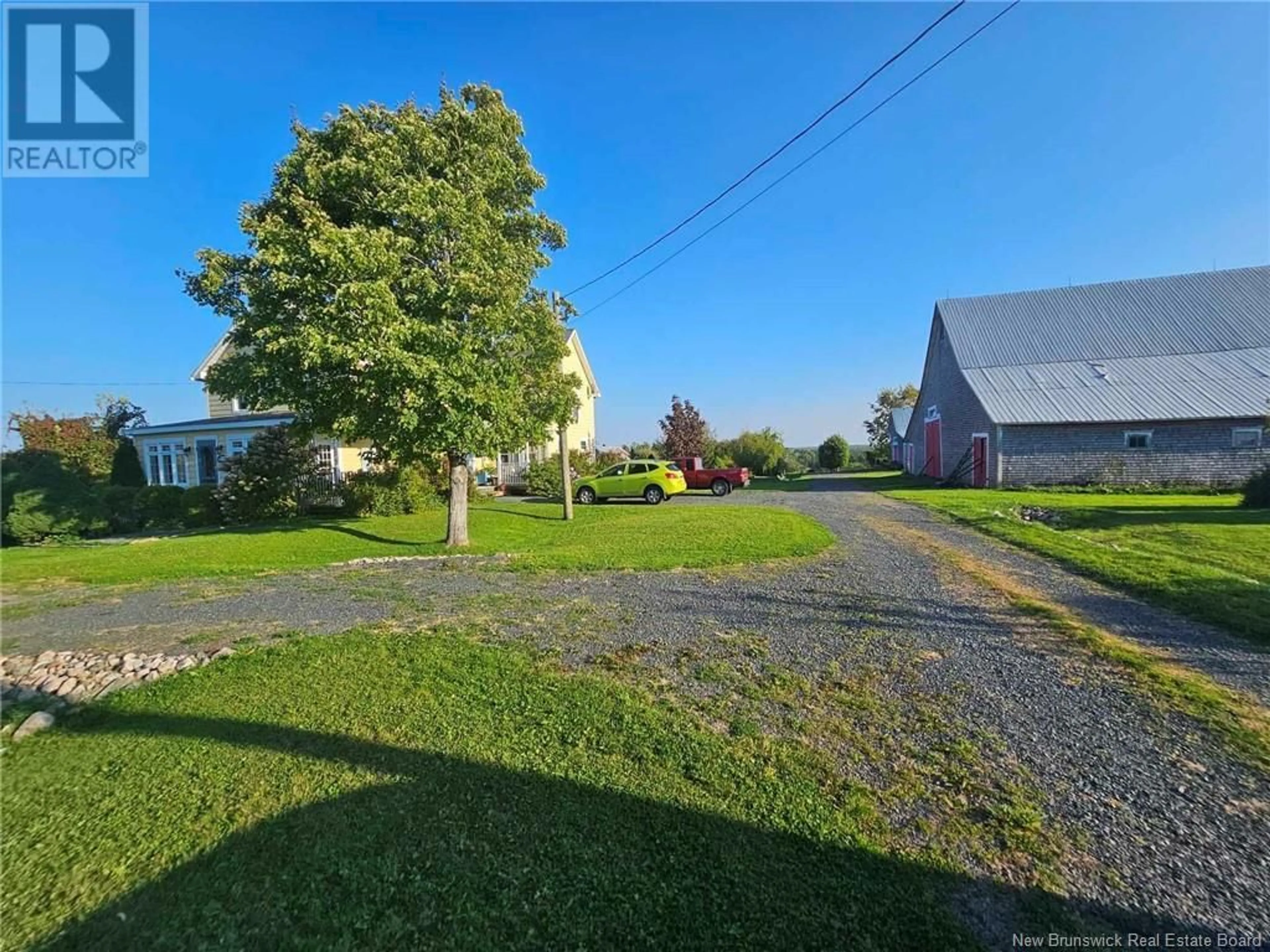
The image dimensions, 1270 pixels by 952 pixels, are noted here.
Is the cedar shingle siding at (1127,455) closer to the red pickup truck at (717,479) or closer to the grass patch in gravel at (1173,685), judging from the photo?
the red pickup truck at (717,479)

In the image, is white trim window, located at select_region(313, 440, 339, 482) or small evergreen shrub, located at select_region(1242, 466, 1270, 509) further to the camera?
white trim window, located at select_region(313, 440, 339, 482)

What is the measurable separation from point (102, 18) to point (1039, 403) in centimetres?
2748

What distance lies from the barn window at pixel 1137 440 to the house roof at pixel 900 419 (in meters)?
22.9

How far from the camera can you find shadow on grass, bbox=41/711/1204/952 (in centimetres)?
199

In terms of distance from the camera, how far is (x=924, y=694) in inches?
150

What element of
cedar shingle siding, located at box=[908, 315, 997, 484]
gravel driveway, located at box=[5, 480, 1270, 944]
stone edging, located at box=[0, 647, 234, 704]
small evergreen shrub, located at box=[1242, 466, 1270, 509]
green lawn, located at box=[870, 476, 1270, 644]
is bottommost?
stone edging, located at box=[0, 647, 234, 704]

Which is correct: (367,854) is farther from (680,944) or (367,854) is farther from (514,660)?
(514,660)

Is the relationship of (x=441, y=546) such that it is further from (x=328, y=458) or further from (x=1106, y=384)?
(x=1106, y=384)

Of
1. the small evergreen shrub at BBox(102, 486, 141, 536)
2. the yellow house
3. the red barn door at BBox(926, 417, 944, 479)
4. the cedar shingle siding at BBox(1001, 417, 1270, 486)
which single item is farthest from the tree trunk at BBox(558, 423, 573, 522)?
the red barn door at BBox(926, 417, 944, 479)

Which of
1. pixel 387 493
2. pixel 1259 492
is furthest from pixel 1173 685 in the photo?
pixel 387 493

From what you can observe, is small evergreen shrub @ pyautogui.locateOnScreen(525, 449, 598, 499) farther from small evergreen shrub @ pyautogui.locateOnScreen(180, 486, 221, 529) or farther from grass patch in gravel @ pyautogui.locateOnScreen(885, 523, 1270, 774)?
grass patch in gravel @ pyautogui.locateOnScreen(885, 523, 1270, 774)

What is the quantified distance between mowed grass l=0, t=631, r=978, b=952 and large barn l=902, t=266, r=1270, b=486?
23.4 metres

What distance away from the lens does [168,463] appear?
74.9 feet

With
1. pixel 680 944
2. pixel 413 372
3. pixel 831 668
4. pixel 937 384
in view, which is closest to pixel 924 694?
pixel 831 668
